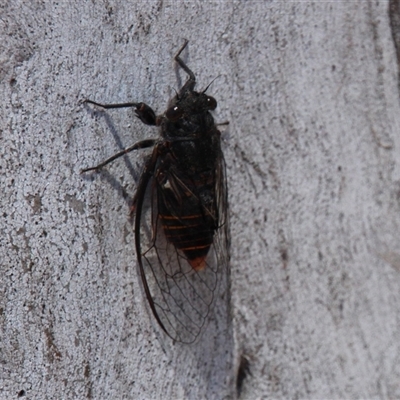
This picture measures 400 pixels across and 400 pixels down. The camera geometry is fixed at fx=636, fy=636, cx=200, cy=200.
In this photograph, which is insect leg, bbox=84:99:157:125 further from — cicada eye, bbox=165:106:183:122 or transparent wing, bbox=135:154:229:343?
transparent wing, bbox=135:154:229:343

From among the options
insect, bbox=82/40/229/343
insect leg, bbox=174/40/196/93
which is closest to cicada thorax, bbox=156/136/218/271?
insect, bbox=82/40/229/343

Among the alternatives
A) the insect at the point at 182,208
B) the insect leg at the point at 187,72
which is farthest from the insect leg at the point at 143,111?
the insect leg at the point at 187,72

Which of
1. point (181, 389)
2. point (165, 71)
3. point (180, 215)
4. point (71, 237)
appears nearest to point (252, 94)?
point (165, 71)

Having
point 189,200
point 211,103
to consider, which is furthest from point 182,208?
point 211,103

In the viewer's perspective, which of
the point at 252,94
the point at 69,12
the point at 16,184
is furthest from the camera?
the point at 252,94

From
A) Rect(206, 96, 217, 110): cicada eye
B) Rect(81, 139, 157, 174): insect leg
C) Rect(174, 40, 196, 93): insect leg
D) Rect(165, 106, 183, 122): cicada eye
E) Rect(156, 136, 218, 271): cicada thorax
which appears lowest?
Rect(156, 136, 218, 271): cicada thorax

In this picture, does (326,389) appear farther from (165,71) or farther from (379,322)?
(165,71)
